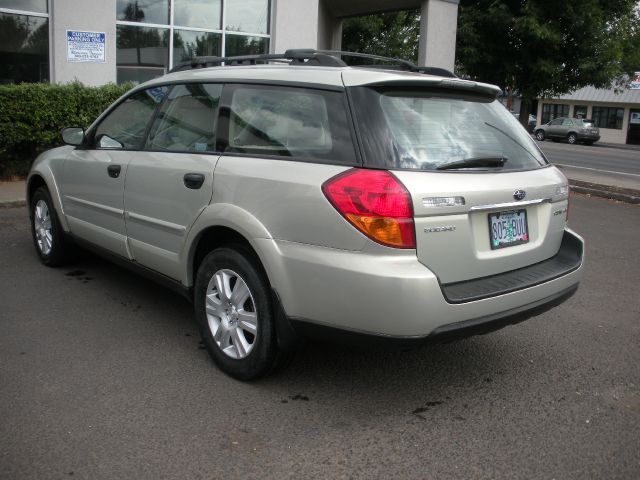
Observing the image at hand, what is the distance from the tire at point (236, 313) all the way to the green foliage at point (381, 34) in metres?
19.6

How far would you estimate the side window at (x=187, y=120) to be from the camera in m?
4.13

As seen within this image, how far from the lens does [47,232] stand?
5984 millimetres

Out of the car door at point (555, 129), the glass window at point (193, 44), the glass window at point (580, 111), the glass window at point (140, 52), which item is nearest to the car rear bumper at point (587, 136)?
the car door at point (555, 129)

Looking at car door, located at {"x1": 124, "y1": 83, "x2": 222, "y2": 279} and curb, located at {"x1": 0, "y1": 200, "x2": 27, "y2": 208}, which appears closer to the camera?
car door, located at {"x1": 124, "y1": 83, "x2": 222, "y2": 279}

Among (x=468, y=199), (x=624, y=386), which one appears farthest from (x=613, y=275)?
(x=468, y=199)

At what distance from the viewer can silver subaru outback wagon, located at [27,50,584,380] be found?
3180 mm

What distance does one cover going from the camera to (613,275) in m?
6.60

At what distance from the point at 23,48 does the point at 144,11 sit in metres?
2.39

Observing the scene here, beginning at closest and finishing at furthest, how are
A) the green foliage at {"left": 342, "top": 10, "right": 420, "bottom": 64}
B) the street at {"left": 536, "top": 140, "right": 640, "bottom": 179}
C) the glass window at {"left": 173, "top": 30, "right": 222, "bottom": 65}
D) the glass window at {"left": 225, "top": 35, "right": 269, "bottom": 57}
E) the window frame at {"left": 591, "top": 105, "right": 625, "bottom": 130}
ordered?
the glass window at {"left": 173, "top": 30, "right": 222, "bottom": 65}, the glass window at {"left": 225, "top": 35, "right": 269, "bottom": 57}, the street at {"left": 536, "top": 140, "right": 640, "bottom": 179}, the green foliage at {"left": 342, "top": 10, "right": 420, "bottom": 64}, the window frame at {"left": 591, "top": 105, "right": 625, "bottom": 130}

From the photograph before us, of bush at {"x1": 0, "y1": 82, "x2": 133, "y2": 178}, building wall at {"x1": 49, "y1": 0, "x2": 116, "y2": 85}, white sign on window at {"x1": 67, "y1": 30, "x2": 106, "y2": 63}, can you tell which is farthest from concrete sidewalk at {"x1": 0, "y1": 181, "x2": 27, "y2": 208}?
white sign on window at {"x1": 67, "y1": 30, "x2": 106, "y2": 63}

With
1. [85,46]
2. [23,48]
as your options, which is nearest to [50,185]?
[23,48]

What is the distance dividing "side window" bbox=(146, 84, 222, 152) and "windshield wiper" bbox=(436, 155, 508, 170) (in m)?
1.43

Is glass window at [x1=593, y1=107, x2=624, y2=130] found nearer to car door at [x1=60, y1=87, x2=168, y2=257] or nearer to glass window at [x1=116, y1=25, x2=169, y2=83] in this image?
glass window at [x1=116, y1=25, x2=169, y2=83]

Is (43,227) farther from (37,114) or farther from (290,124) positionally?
(37,114)
